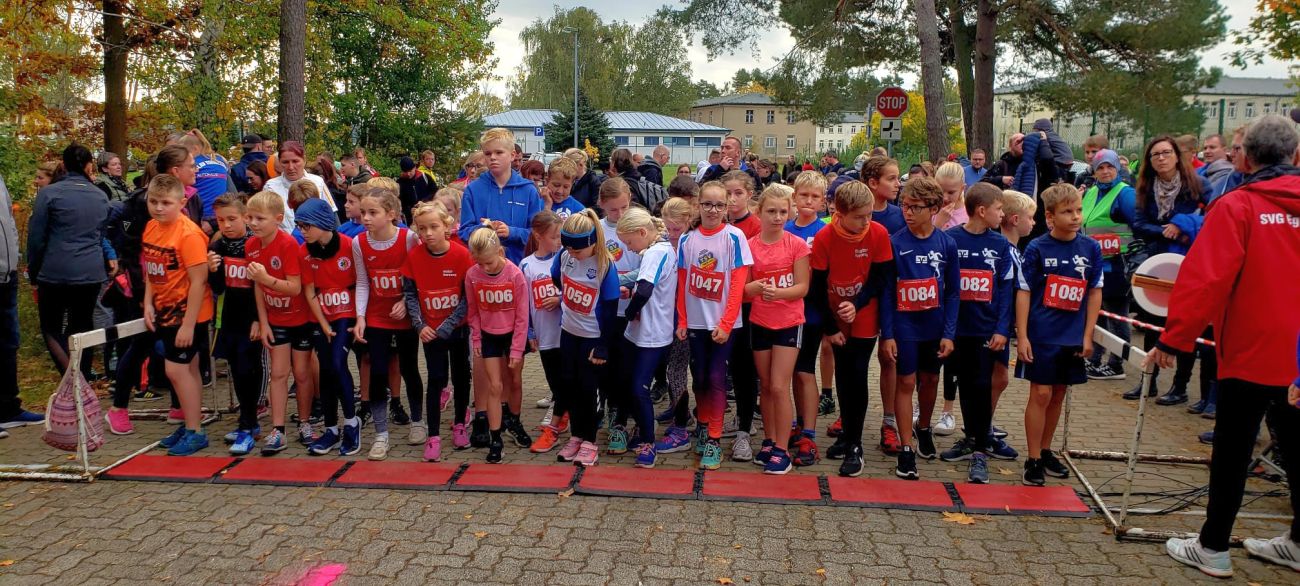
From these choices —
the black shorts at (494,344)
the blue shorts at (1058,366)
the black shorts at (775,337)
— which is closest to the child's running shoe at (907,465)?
the blue shorts at (1058,366)

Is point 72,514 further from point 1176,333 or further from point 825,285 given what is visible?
point 1176,333

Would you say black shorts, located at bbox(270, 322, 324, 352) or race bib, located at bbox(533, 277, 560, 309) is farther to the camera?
black shorts, located at bbox(270, 322, 324, 352)

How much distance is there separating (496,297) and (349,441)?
146cm

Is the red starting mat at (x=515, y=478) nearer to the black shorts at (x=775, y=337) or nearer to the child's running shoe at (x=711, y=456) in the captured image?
the child's running shoe at (x=711, y=456)

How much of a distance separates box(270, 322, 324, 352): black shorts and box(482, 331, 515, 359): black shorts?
1.18m

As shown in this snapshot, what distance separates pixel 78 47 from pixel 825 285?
61.5ft

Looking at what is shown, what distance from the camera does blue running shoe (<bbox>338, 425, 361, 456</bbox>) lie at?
5836 millimetres

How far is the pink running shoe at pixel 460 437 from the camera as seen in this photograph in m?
5.95

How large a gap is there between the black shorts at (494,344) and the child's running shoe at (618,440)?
0.98m

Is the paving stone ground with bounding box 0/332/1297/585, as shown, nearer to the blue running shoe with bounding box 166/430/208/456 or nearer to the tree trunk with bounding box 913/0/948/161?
the blue running shoe with bounding box 166/430/208/456

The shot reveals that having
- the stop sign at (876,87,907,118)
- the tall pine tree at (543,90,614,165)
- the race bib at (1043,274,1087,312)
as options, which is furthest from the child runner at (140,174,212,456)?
the tall pine tree at (543,90,614,165)

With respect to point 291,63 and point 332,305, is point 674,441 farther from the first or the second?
point 291,63

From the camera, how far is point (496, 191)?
22.3 feet

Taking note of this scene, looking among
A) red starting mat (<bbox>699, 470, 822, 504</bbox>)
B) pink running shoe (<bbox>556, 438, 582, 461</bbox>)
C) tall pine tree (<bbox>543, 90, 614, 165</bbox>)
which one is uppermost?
tall pine tree (<bbox>543, 90, 614, 165</bbox>)
